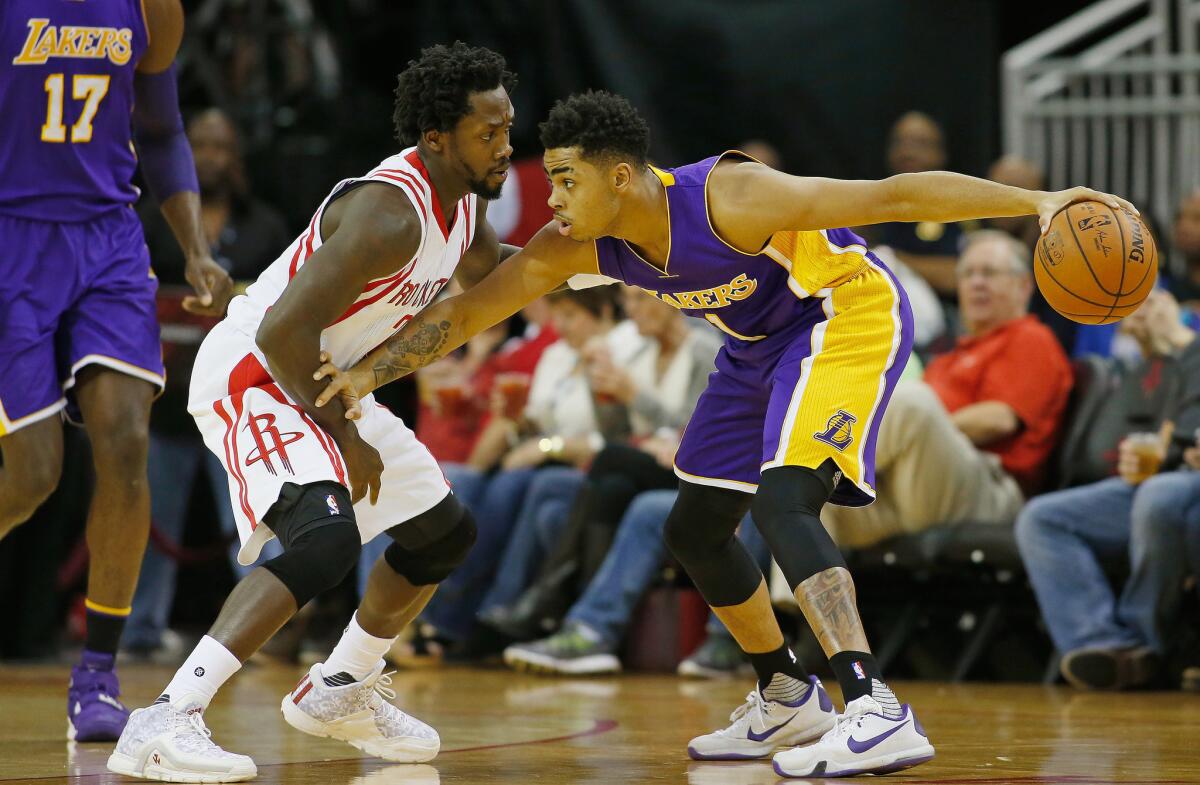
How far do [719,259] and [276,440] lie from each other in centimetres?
114

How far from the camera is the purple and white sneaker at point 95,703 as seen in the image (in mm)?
4453

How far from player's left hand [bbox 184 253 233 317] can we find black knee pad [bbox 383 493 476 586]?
3.24 feet

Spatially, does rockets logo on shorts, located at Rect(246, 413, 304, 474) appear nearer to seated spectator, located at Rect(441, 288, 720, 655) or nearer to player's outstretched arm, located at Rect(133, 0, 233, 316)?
player's outstretched arm, located at Rect(133, 0, 233, 316)

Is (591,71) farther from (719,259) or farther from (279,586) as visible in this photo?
(279,586)

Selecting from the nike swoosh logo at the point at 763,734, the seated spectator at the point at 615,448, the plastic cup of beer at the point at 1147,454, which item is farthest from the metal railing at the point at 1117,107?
the nike swoosh logo at the point at 763,734

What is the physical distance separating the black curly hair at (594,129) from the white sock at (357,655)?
133 centimetres

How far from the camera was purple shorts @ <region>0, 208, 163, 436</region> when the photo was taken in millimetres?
4492

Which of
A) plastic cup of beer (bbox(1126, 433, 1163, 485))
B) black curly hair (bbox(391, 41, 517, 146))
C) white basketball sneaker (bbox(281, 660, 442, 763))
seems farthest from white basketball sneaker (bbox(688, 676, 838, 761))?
plastic cup of beer (bbox(1126, 433, 1163, 485))

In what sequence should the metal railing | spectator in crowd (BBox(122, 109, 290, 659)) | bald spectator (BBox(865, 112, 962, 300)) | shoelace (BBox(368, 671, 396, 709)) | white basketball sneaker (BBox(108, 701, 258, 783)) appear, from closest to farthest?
white basketball sneaker (BBox(108, 701, 258, 783)) < shoelace (BBox(368, 671, 396, 709)) < spectator in crowd (BBox(122, 109, 290, 659)) < bald spectator (BBox(865, 112, 962, 300)) < the metal railing

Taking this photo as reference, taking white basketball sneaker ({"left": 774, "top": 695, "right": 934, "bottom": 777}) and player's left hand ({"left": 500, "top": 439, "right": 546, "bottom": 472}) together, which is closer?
white basketball sneaker ({"left": 774, "top": 695, "right": 934, "bottom": 777})

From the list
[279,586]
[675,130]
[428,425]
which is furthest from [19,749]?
[675,130]

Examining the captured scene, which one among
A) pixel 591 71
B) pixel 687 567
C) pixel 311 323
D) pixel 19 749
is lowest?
pixel 19 749

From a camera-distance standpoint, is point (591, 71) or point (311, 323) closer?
point (311, 323)

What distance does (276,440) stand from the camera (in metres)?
3.88
